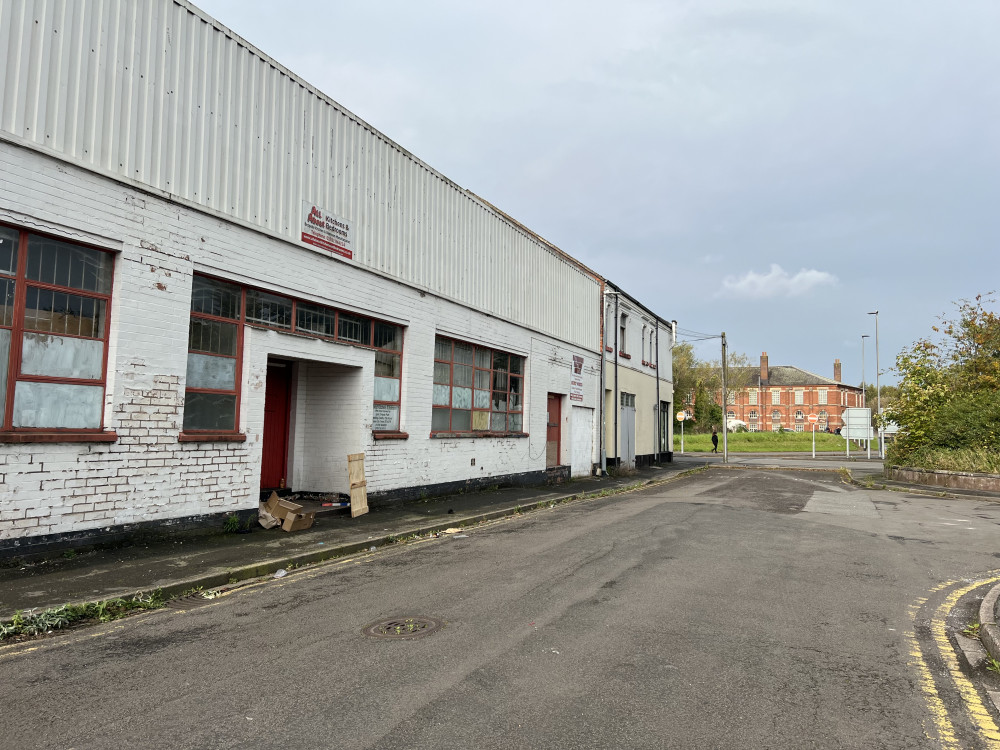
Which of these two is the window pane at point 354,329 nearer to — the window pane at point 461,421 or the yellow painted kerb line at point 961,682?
the window pane at point 461,421

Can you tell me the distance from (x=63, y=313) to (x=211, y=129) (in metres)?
3.46

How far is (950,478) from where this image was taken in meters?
20.0

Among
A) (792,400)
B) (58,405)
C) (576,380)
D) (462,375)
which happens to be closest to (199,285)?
(58,405)

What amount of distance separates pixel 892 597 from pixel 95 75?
10.8 m

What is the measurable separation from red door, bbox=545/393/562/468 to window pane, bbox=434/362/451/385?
5.69 meters

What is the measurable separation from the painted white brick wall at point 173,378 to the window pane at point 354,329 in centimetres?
26

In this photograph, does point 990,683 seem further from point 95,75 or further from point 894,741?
point 95,75

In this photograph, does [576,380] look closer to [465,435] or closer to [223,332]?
[465,435]

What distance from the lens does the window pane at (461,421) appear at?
50.9 feet

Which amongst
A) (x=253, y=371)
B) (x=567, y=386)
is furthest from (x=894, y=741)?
(x=567, y=386)

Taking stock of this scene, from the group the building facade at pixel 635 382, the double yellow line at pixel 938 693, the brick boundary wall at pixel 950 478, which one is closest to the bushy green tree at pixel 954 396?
the brick boundary wall at pixel 950 478

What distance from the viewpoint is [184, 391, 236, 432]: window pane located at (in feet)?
30.3

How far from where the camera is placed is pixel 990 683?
15.0 ft

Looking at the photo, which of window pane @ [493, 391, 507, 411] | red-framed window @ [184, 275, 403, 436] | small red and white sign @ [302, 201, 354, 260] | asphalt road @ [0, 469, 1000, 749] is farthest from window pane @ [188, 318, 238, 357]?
window pane @ [493, 391, 507, 411]
